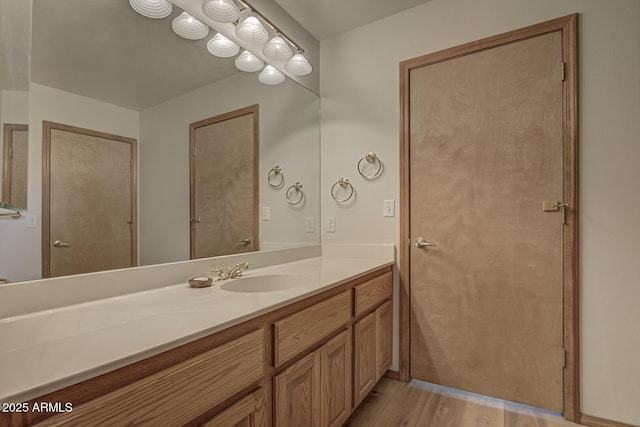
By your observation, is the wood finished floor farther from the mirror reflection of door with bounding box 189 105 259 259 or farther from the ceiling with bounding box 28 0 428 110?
the ceiling with bounding box 28 0 428 110

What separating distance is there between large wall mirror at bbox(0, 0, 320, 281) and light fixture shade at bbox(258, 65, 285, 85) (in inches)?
1.4

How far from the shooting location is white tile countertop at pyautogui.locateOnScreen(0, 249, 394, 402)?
0.56 meters

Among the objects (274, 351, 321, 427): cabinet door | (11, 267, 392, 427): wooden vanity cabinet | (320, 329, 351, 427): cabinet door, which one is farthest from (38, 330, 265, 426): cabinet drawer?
(320, 329, 351, 427): cabinet door

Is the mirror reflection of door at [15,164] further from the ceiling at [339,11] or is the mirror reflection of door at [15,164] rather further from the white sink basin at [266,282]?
the ceiling at [339,11]

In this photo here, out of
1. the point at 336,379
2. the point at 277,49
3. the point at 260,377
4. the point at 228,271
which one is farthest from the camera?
the point at 277,49

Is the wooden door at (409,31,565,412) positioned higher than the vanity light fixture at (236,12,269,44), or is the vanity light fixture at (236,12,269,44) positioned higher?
the vanity light fixture at (236,12,269,44)

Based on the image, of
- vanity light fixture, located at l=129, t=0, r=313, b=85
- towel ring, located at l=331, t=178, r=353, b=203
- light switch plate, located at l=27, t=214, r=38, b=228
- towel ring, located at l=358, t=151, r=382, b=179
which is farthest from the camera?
towel ring, located at l=331, t=178, r=353, b=203

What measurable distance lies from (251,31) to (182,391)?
1.73 meters

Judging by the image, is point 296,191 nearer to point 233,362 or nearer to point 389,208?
point 389,208

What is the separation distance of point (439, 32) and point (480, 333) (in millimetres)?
1854

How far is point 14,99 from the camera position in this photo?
2.83 ft

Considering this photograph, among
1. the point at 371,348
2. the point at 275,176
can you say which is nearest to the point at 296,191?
the point at 275,176

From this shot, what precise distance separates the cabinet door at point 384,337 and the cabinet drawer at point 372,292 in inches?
2.7

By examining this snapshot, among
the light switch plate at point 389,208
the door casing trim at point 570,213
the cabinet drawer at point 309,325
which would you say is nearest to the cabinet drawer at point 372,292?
the cabinet drawer at point 309,325
